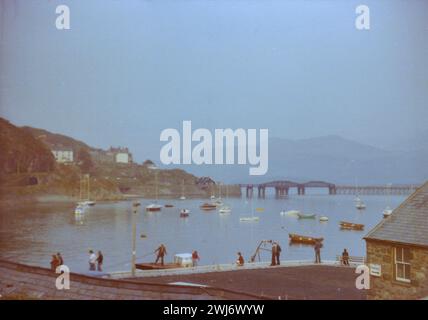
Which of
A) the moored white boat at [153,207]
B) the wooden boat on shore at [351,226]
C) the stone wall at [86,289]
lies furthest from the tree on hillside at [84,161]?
the wooden boat on shore at [351,226]

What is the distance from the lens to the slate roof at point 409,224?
6.02m

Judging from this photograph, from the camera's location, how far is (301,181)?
10.6 meters

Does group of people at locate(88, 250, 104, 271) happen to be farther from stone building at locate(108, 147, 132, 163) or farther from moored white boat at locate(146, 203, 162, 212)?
moored white boat at locate(146, 203, 162, 212)

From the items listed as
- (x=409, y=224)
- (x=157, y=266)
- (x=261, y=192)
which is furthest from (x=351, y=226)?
(x=409, y=224)

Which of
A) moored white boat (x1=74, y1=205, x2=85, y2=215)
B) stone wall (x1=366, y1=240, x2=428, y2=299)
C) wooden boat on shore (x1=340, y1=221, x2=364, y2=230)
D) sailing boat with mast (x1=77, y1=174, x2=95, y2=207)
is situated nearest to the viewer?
stone wall (x1=366, y1=240, x2=428, y2=299)

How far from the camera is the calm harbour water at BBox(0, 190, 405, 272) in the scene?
9828 millimetres

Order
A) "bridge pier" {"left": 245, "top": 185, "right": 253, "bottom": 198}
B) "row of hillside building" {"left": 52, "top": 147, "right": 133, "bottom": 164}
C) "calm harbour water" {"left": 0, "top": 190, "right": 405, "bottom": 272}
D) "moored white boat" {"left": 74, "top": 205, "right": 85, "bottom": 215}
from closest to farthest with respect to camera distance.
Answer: "row of hillside building" {"left": 52, "top": 147, "right": 133, "bottom": 164}
"bridge pier" {"left": 245, "top": 185, "right": 253, "bottom": 198}
"calm harbour water" {"left": 0, "top": 190, "right": 405, "bottom": 272}
"moored white boat" {"left": 74, "top": 205, "right": 85, "bottom": 215}

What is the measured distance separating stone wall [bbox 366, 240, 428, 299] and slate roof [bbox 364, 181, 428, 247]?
0.39ft

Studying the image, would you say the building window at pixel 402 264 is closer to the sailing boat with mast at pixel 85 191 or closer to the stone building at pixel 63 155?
the stone building at pixel 63 155

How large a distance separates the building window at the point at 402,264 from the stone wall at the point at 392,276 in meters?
0.06

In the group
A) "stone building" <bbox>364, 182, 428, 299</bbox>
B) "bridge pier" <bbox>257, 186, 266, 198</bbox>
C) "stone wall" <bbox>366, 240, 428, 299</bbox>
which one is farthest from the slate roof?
"bridge pier" <bbox>257, 186, 266, 198</bbox>

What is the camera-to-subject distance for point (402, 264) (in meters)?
6.13
